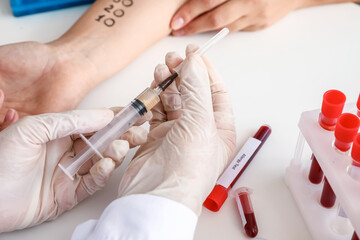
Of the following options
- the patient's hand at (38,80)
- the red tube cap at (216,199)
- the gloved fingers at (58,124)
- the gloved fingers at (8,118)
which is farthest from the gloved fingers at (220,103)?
the gloved fingers at (8,118)

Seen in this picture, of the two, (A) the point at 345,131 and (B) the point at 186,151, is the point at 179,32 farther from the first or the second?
(A) the point at 345,131

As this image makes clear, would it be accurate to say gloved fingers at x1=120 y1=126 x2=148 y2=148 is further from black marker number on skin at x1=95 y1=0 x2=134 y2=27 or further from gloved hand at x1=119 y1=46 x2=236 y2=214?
black marker number on skin at x1=95 y1=0 x2=134 y2=27

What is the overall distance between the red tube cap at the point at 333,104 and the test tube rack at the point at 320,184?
4cm

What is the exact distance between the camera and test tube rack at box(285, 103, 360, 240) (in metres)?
0.74

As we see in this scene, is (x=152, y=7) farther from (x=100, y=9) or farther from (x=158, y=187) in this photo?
(x=158, y=187)

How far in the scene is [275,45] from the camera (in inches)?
50.2

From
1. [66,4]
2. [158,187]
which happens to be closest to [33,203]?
[158,187]

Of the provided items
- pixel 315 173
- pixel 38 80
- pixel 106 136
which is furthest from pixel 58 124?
pixel 315 173

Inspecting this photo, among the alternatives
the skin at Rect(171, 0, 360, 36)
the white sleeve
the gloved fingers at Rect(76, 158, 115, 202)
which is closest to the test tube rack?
the white sleeve

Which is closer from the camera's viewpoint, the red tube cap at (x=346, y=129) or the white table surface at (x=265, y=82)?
the red tube cap at (x=346, y=129)

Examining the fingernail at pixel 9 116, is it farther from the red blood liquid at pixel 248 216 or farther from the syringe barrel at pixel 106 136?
the red blood liquid at pixel 248 216

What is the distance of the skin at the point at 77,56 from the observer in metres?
1.14

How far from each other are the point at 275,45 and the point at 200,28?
233 millimetres

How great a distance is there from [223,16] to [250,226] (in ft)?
2.22
